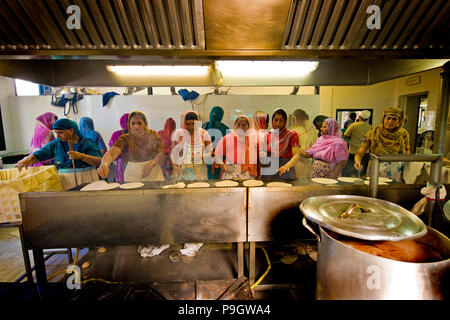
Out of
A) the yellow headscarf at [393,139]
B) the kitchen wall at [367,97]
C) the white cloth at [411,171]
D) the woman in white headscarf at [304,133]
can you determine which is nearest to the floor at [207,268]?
the yellow headscarf at [393,139]

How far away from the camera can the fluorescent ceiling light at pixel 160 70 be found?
2.76 metres

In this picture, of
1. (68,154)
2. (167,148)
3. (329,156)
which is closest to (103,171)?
(68,154)

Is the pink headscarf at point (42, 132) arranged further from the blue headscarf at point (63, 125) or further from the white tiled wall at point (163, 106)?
the white tiled wall at point (163, 106)

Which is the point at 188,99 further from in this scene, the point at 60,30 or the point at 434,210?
the point at 434,210

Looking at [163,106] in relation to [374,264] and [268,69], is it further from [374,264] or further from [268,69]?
[374,264]

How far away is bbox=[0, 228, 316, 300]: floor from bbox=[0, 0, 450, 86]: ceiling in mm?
1722

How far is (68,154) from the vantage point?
264 centimetres

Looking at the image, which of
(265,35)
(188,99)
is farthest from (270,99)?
(265,35)

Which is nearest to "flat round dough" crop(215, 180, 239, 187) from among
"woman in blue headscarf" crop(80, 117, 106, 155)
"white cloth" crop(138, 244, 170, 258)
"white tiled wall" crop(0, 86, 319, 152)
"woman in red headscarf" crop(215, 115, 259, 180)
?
"woman in red headscarf" crop(215, 115, 259, 180)

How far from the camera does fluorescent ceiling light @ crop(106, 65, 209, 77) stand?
2762 millimetres

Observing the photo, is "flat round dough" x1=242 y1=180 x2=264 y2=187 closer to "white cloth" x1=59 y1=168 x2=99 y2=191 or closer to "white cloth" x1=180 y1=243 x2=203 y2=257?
"white cloth" x1=180 y1=243 x2=203 y2=257

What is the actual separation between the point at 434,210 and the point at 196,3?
6.07 ft

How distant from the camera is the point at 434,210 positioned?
1.34 meters
